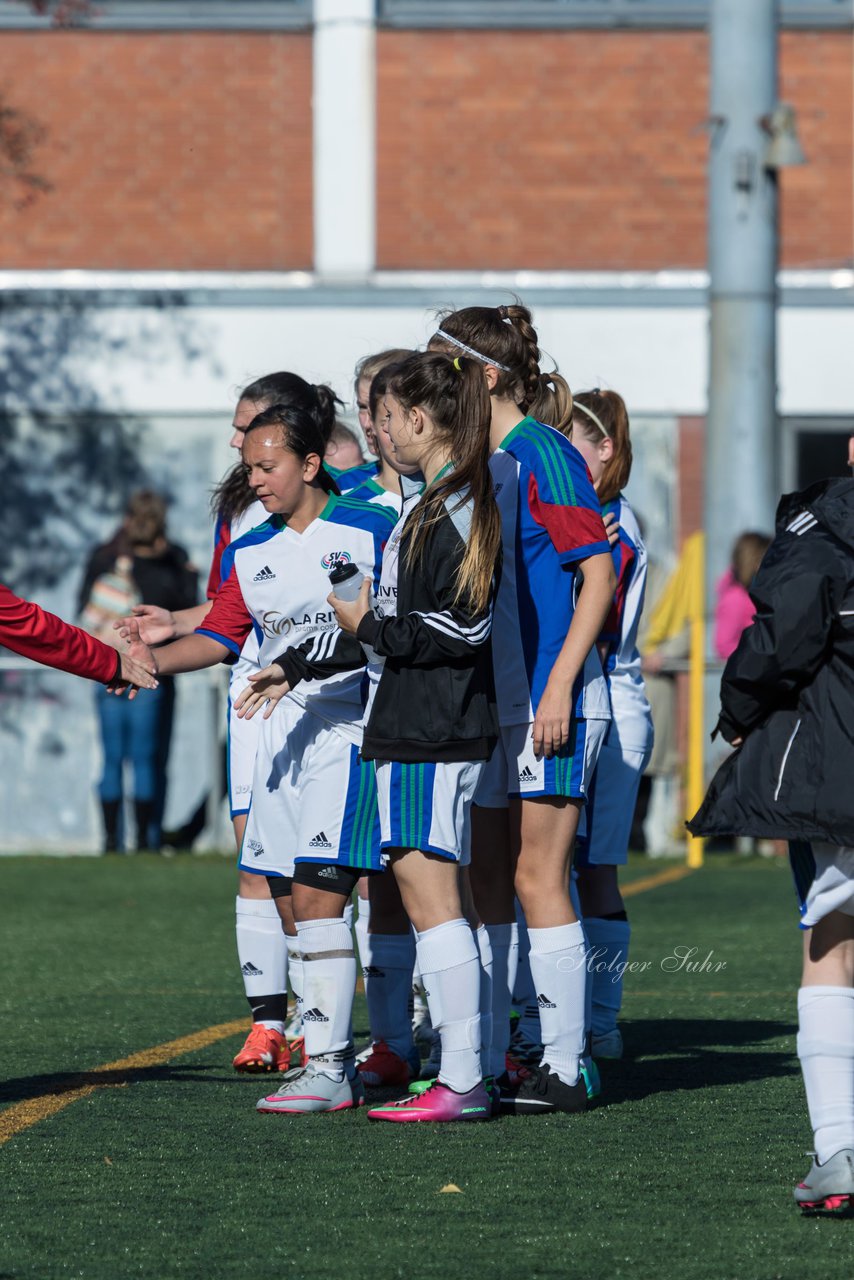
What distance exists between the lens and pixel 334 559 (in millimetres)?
6070

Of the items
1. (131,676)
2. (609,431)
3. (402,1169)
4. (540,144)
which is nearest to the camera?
(402,1169)

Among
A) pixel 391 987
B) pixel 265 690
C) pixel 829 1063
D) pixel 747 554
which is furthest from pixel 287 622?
pixel 747 554

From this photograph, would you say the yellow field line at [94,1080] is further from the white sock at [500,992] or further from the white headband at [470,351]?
the white headband at [470,351]

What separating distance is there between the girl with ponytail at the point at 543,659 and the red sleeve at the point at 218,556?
113 cm

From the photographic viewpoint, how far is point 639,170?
1816 centimetres

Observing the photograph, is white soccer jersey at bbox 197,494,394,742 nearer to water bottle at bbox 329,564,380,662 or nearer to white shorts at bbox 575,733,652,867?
water bottle at bbox 329,564,380,662

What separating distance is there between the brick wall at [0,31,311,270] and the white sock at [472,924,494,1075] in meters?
12.7

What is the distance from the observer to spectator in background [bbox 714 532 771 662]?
1415 cm

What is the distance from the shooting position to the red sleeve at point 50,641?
5.49m

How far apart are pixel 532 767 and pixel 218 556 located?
5.00 feet

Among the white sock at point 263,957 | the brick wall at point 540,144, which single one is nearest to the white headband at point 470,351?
the white sock at point 263,957

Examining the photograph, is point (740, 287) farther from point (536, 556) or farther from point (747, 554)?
point (536, 556)

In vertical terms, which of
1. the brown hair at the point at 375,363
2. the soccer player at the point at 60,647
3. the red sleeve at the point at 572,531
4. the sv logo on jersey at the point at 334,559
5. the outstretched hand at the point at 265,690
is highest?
the brown hair at the point at 375,363

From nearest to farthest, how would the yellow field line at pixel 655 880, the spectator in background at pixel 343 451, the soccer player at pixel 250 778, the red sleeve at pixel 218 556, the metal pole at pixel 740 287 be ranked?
the soccer player at pixel 250 778
the red sleeve at pixel 218 556
the spectator in background at pixel 343 451
the yellow field line at pixel 655 880
the metal pole at pixel 740 287
